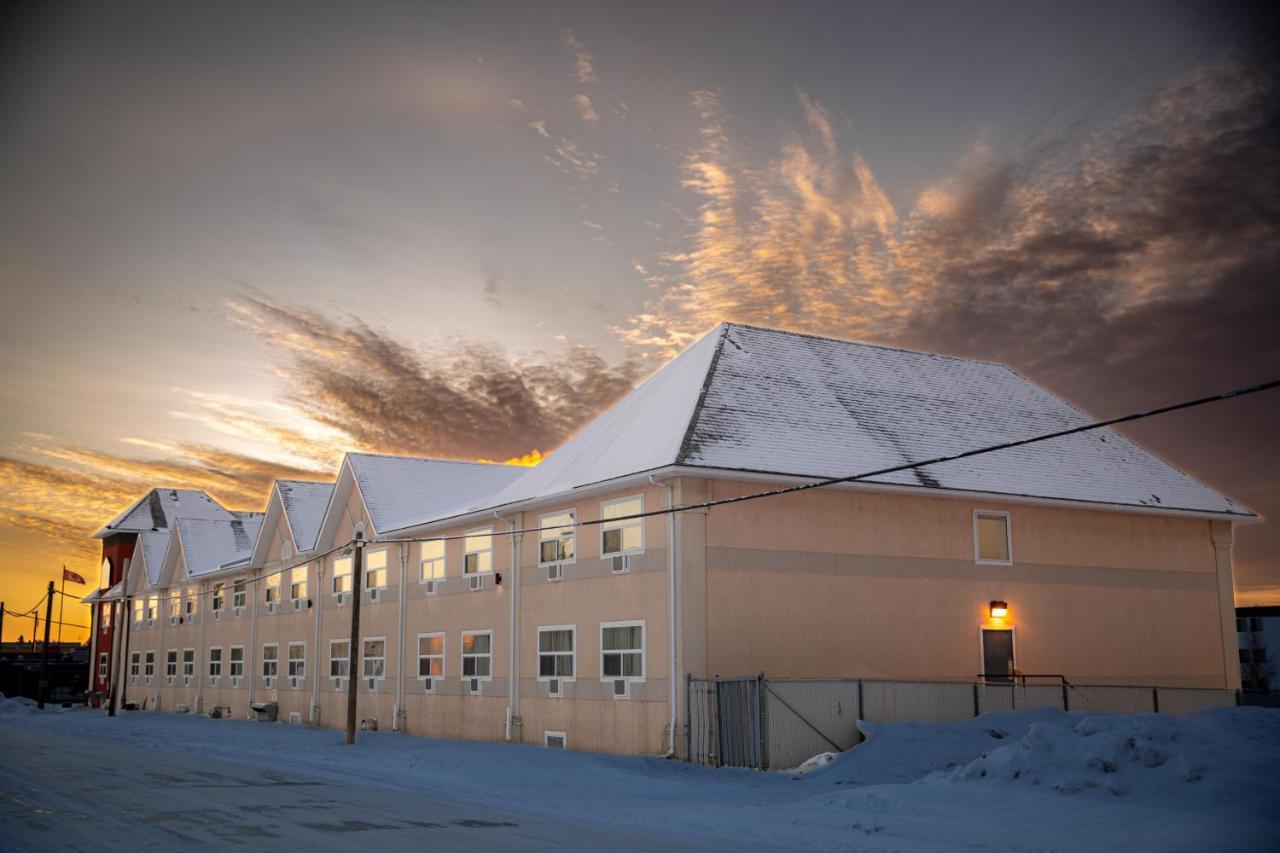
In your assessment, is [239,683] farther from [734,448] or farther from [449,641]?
[734,448]

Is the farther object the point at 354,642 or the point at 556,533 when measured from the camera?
the point at 354,642

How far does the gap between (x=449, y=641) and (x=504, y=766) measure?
11.7 metres

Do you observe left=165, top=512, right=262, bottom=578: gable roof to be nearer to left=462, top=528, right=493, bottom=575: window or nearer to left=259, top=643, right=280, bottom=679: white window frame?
left=259, top=643, right=280, bottom=679: white window frame

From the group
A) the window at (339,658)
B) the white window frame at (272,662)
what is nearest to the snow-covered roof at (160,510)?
the white window frame at (272,662)

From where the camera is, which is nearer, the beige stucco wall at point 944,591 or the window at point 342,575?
the beige stucco wall at point 944,591

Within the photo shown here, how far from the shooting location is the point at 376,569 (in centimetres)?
4150

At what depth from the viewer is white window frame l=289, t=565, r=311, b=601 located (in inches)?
1886

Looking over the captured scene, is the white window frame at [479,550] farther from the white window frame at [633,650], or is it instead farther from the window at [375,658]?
the window at [375,658]

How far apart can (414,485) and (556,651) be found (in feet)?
49.7

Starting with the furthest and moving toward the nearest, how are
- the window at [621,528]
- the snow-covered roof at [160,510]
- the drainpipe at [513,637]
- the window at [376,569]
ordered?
the snow-covered roof at [160,510]
the window at [376,569]
the drainpipe at [513,637]
the window at [621,528]

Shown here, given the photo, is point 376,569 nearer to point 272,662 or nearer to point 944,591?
point 272,662

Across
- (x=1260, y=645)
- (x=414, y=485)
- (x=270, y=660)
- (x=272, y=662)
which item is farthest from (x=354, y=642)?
(x=1260, y=645)

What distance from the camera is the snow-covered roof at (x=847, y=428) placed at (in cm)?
2792

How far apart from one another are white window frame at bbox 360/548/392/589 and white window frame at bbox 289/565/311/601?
6.39 meters
